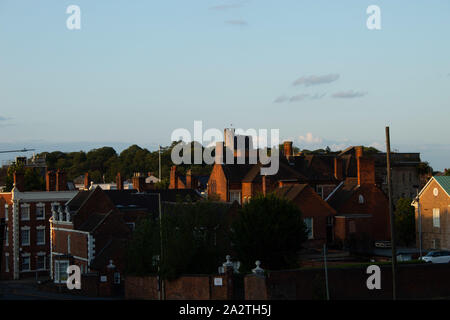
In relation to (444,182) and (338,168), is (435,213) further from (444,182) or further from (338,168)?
(338,168)

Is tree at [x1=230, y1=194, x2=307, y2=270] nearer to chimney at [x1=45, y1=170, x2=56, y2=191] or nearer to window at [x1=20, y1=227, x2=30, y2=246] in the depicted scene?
window at [x1=20, y1=227, x2=30, y2=246]

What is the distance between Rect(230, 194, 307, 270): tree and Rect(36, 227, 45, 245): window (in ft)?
92.2

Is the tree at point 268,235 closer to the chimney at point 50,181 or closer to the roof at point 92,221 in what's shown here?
the roof at point 92,221

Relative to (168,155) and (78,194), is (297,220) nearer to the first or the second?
(78,194)

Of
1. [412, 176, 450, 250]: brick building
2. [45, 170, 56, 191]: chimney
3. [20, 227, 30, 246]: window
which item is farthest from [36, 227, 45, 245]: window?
[412, 176, 450, 250]: brick building

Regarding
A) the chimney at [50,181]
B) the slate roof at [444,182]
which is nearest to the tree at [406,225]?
the slate roof at [444,182]

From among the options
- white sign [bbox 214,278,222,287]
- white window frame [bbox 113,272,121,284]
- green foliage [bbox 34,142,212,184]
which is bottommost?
white window frame [bbox 113,272,121,284]

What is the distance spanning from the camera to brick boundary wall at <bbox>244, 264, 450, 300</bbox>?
38.4 metres

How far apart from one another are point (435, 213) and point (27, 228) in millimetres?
42272

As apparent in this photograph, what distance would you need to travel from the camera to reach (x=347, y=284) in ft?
132

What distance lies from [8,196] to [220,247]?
95.7ft

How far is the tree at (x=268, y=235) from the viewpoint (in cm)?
4681
